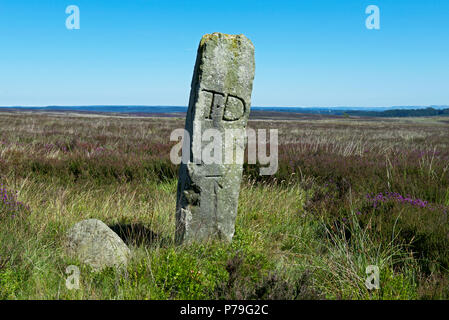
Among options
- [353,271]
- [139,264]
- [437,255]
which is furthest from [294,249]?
[139,264]

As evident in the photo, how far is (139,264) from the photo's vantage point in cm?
304

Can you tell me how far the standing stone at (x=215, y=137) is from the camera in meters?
3.60

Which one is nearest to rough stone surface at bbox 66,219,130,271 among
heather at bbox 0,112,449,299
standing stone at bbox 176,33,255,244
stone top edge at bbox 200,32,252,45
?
heather at bbox 0,112,449,299

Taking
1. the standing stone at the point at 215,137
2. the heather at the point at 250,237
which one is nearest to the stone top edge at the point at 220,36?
the standing stone at the point at 215,137

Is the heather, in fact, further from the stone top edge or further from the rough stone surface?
the stone top edge

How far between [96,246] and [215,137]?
5.37 feet

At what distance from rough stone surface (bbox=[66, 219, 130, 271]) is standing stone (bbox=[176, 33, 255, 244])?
0.72 m

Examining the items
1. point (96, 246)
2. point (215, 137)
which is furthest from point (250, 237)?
point (96, 246)

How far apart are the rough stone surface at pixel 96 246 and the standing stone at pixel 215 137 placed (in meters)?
0.72

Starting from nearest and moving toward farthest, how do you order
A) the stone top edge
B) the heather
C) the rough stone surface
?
the heather
the rough stone surface
the stone top edge

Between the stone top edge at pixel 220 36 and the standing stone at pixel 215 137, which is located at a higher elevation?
the stone top edge at pixel 220 36

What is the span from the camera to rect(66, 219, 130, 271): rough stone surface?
3283 millimetres

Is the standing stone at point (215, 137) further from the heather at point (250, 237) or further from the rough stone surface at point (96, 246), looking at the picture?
the rough stone surface at point (96, 246)
